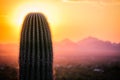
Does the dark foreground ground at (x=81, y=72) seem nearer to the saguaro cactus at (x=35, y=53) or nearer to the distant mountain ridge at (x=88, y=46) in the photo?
the distant mountain ridge at (x=88, y=46)

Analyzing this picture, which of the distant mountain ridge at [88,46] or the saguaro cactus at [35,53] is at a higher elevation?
the distant mountain ridge at [88,46]

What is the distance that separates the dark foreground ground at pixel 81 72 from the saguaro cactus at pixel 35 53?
51cm

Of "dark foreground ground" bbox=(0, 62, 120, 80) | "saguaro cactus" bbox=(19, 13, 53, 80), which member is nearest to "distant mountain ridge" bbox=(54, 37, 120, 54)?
"dark foreground ground" bbox=(0, 62, 120, 80)

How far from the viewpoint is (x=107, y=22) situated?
4055 mm

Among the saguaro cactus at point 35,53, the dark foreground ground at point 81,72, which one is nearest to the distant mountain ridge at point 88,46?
the dark foreground ground at point 81,72

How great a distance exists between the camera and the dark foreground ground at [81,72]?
388 centimetres

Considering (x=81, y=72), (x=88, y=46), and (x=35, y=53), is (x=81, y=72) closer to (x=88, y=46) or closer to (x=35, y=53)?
(x=88, y=46)

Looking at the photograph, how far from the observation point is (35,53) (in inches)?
133

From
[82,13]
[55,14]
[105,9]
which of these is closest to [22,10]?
[55,14]

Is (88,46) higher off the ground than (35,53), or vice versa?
(88,46)

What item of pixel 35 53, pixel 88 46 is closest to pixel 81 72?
pixel 88 46

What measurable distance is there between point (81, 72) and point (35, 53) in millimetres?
872

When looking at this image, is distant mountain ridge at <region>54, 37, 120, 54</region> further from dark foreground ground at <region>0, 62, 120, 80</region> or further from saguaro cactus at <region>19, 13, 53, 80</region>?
saguaro cactus at <region>19, 13, 53, 80</region>

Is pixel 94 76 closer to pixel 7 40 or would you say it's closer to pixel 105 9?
pixel 105 9
